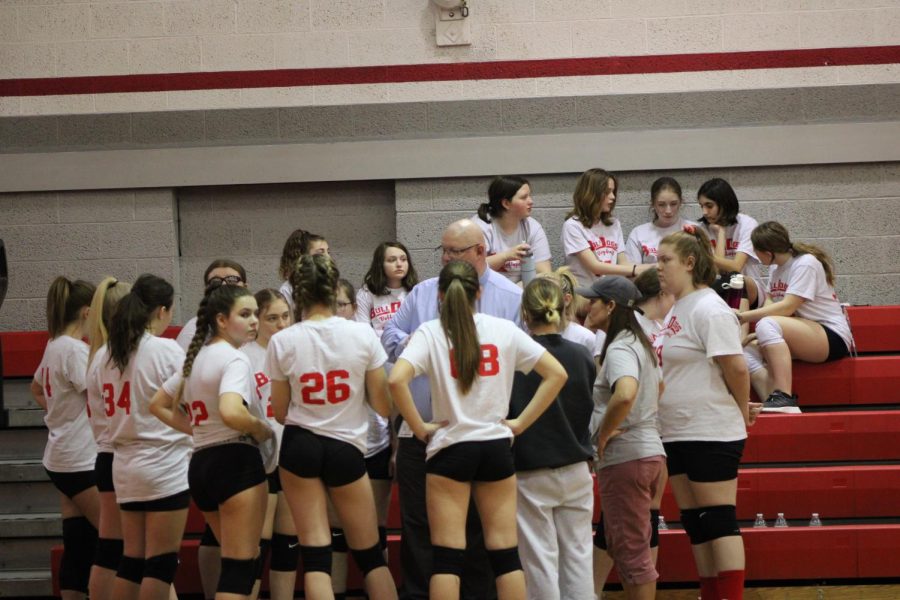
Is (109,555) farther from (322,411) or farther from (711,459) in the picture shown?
(711,459)

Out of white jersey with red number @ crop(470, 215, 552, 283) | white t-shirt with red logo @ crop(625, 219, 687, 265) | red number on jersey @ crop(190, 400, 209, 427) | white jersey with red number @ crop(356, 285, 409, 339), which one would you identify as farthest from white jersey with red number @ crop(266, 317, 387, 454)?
white t-shirt with red logo @ crop(625, 219, 687, 265)

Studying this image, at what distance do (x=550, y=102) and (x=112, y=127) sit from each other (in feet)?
9.94

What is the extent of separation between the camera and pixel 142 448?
13.4ft

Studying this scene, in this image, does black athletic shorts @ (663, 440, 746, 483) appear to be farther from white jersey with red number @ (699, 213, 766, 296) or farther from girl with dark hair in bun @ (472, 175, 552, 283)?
white jersey with red number @ (699, 213, 766, 296)

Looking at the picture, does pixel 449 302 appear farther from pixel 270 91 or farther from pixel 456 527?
pixel 270 91

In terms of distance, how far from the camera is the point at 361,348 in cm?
372

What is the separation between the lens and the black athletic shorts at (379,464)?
450 cm

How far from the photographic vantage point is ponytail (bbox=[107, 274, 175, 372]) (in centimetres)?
411

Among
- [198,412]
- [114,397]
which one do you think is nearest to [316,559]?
[198,412]

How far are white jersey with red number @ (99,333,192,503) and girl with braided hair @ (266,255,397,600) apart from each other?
605 mm

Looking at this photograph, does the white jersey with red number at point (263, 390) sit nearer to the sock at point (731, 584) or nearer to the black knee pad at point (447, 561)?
the black knee pad at point (447, 561)

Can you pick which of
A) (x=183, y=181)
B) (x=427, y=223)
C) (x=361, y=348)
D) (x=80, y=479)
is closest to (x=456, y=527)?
(x=361, y=348)

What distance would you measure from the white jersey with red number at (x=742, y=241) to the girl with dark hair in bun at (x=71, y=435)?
3.89 metres

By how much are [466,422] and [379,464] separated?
970 mm
